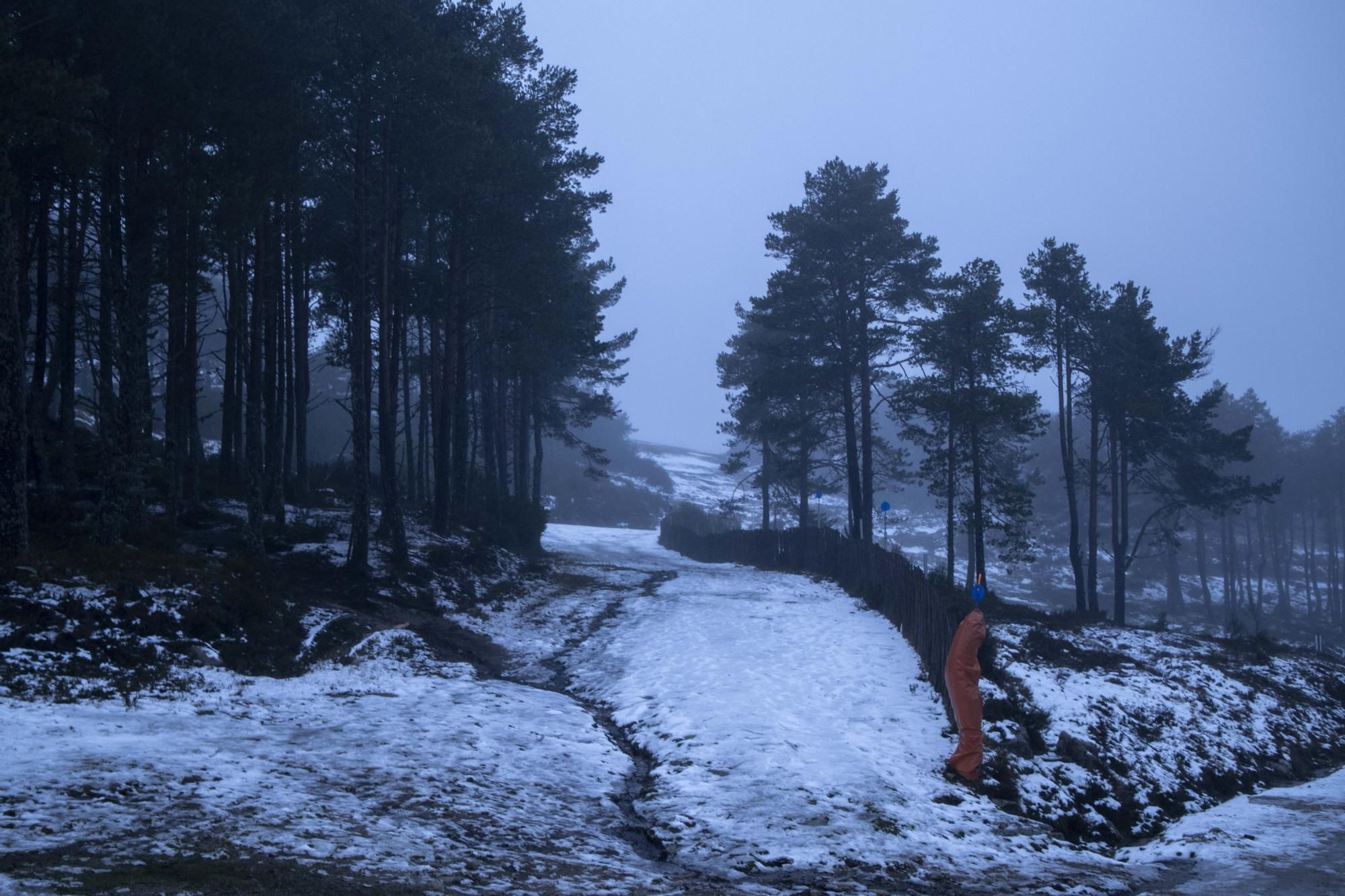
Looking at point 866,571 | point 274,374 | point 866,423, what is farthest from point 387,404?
point 866,423

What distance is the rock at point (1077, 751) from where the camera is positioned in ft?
33.8

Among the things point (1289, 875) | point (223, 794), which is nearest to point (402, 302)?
point (223, 794)

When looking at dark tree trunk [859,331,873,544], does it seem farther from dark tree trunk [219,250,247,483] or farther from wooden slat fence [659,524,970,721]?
dark tree trunk [219,250,247,483]

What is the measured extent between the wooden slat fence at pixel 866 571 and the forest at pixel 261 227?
359 inches

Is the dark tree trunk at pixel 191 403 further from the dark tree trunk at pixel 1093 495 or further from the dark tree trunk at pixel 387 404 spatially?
the dark tree trunk at pixel 1093 495

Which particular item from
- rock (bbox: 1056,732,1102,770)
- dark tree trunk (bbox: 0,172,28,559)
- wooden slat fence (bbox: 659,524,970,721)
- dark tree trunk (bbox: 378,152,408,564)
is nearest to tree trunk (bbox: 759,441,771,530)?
wooden slat fence (bbox: 659,524,970,721)

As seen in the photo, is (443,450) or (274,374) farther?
(443,450)

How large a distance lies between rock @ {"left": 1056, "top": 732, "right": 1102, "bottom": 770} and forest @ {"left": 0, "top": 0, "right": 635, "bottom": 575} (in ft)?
38.5

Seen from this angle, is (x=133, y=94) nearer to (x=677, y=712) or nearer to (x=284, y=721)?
(x=284, y=721)

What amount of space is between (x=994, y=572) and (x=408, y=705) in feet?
232

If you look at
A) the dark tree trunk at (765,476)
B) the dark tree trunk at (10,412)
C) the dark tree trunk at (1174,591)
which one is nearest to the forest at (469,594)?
the dark tree trunk at (10,412)

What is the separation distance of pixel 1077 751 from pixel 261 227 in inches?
574

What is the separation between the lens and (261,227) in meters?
15.3

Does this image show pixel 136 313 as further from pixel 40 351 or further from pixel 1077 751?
pixel 1077 751
